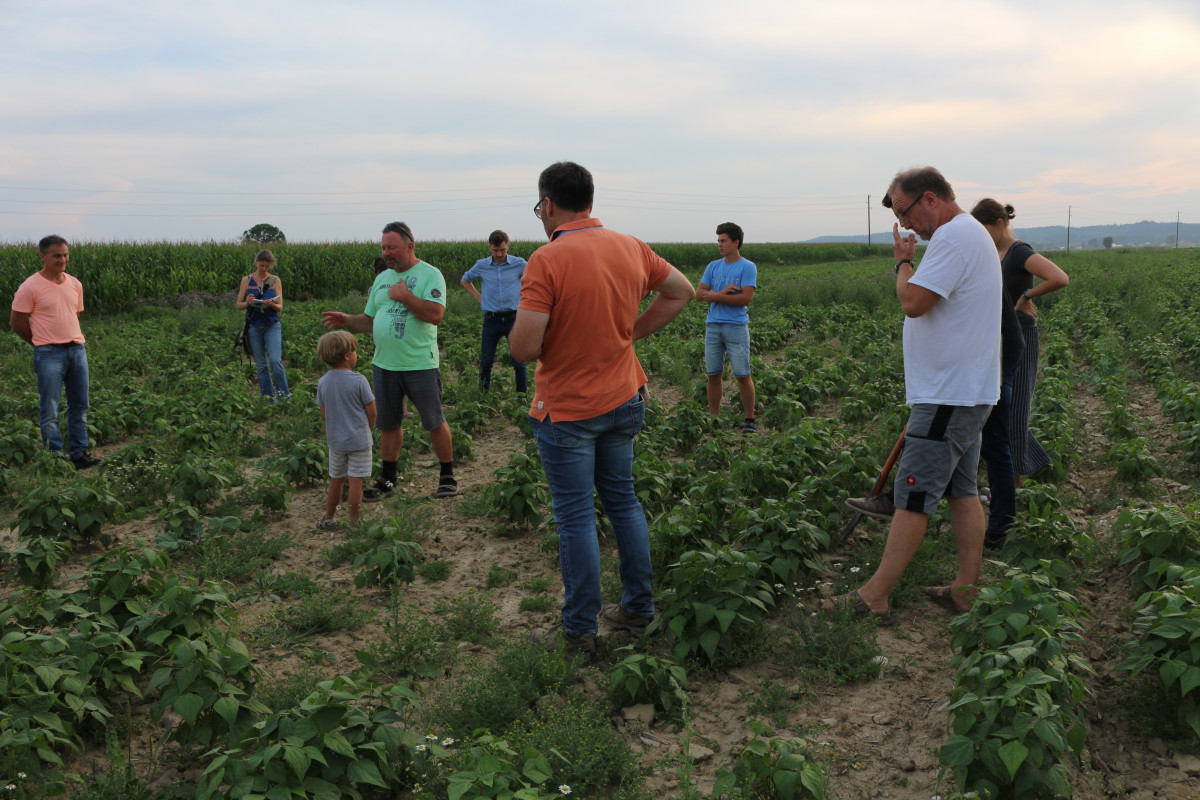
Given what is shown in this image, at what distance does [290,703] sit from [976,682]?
283cm

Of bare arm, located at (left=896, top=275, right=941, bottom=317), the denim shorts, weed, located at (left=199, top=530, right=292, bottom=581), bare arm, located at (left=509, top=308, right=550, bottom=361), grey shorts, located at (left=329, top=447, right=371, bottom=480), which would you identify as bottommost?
weed, located at (left=199, top=530, right=292, bottom=581)

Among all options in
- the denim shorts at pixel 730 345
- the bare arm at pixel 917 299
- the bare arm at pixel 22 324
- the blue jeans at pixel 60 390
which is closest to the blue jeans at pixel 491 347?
the denim shorts at pixel 730 345

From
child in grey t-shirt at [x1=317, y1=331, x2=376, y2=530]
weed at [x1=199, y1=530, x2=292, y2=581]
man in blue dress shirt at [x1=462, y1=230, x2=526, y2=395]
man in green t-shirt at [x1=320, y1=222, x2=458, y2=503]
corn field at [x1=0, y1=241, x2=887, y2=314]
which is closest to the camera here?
weed at [x1=199, y1=530, x2=292, y2=581]

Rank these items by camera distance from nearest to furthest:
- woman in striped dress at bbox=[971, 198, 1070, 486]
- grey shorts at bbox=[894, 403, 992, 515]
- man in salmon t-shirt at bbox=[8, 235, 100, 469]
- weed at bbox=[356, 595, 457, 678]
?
grey shorts at bbox=[894, 403, 992, 515], weed at bbox=[356, 595, 457, 678], woman in striped dress at bbox=[971, 198, 1070, 486], man in salmon t-shirt at bbox=[8, 235, 100, 469]

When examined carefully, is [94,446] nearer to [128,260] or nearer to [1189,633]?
[1189,633]

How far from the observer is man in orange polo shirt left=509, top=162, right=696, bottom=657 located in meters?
3.53

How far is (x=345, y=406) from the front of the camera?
18.7ft

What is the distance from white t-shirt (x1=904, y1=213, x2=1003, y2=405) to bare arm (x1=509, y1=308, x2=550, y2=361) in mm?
1781

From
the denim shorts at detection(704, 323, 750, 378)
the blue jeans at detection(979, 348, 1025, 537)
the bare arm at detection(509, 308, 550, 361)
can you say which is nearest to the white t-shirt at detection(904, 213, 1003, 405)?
the blue jeans at detection(979, 348, 1025, 537)

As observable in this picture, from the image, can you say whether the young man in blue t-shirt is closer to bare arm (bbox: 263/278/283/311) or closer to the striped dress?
the striped dress

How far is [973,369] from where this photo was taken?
146 inches

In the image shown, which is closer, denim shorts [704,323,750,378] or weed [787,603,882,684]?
weed [787,603,882,684]

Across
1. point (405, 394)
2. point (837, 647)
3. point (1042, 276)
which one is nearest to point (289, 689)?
point (837, 647)

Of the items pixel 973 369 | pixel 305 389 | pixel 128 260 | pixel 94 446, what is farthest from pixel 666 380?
pixel 128 260
